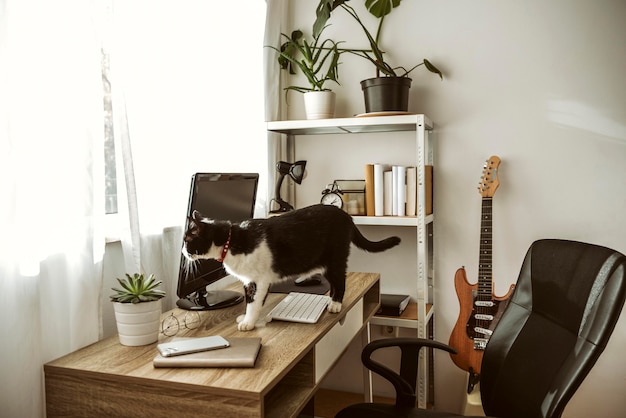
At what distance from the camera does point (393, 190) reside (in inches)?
88.7

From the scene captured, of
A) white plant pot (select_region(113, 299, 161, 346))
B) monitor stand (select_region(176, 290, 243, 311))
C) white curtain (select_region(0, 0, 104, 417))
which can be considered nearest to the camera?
white curtain (select_region(0, 0, 104, 417))

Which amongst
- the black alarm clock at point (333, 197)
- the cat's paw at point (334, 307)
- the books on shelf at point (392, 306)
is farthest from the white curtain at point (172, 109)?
the books on shelf at point (392, 306)

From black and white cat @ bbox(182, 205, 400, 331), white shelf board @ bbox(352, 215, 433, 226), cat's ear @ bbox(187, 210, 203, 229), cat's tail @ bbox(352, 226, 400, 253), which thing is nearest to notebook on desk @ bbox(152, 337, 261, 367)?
black and white cat @ bbox(182, 205, 400, 331)

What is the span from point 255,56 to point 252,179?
0.92 metres

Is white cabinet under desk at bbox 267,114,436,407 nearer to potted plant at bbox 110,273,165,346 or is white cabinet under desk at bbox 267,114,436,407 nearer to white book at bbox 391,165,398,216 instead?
white book at bbox 391,165,398,216

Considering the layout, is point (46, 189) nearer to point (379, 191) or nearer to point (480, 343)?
point (379, 191)

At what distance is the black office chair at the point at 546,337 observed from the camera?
1.04 metres

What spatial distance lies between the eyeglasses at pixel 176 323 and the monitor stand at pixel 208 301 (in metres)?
0.03

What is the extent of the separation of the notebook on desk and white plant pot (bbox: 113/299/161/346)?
126 millimetres

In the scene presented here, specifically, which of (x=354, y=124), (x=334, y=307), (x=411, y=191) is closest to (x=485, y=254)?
(x=411, y=191)

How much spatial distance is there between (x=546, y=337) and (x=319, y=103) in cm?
149

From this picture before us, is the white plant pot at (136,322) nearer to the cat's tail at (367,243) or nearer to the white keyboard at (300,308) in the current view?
the white keyboard at (300,308)

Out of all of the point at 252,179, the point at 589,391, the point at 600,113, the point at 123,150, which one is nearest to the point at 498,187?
the point at 600,113

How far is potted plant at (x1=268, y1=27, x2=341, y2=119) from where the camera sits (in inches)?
91.0
